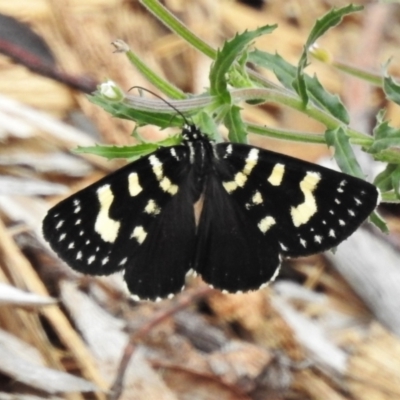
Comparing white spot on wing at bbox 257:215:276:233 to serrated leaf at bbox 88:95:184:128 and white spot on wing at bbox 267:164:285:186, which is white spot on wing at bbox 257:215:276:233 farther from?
serrated leaf at bbox 88:95:184:128

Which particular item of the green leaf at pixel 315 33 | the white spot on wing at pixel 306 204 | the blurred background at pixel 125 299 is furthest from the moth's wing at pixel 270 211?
the blurred background at pixel 125 299

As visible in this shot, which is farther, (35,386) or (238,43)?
(35,386)

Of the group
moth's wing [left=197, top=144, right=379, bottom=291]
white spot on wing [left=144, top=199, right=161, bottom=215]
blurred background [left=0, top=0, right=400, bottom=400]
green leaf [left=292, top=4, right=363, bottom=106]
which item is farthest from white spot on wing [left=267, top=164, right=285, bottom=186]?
blurred background [left=0, top=0, right=400, bottom=400]

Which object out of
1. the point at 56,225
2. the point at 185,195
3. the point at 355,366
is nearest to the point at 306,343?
the point at 355,366

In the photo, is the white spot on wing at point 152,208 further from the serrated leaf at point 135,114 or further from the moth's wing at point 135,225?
the serrated leaf at point 135,114

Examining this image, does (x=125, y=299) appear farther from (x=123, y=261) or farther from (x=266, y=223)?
(x=266, y=223)

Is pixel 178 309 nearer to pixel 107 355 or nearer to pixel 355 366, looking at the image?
pixel 107 355

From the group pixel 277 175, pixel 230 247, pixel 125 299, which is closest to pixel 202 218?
pixel 230 247
